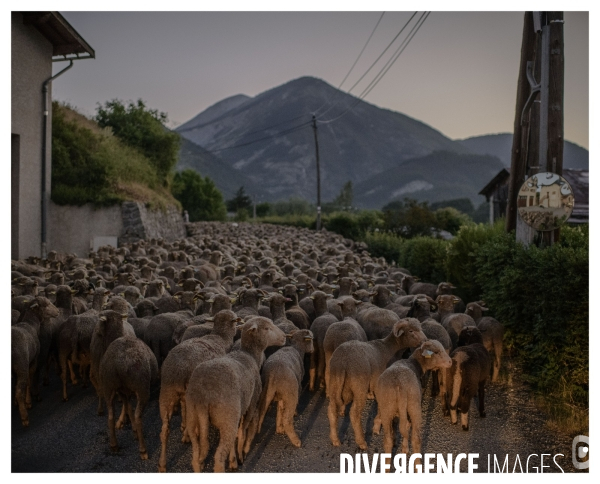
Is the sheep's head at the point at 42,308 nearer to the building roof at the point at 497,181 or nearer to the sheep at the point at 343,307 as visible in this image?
the sheep at the point at 343,307

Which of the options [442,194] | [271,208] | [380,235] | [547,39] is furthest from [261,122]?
[547,39]

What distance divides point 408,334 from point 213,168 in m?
168

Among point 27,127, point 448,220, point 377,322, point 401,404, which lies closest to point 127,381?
point 401,404

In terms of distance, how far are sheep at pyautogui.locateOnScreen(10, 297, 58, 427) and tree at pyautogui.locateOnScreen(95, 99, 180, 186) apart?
30994 mm

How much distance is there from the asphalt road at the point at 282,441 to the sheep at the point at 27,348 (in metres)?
0.27

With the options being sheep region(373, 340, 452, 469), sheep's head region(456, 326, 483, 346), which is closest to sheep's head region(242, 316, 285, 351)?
sheep region(373, 340, 452, 469)

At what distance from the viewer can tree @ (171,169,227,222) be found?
7731 centimetres

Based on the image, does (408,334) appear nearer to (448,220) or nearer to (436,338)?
(436,338)

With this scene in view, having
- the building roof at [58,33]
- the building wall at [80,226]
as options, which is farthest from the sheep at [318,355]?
the building wall at [80,226]

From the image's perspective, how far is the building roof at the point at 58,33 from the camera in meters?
15.0

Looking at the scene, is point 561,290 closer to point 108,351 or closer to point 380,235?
point 108,351

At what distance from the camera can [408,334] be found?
22.8 feet

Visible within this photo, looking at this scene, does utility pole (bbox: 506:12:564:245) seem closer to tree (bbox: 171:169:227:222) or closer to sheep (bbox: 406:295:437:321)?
sheep (bbox: 406:295:437:321)
